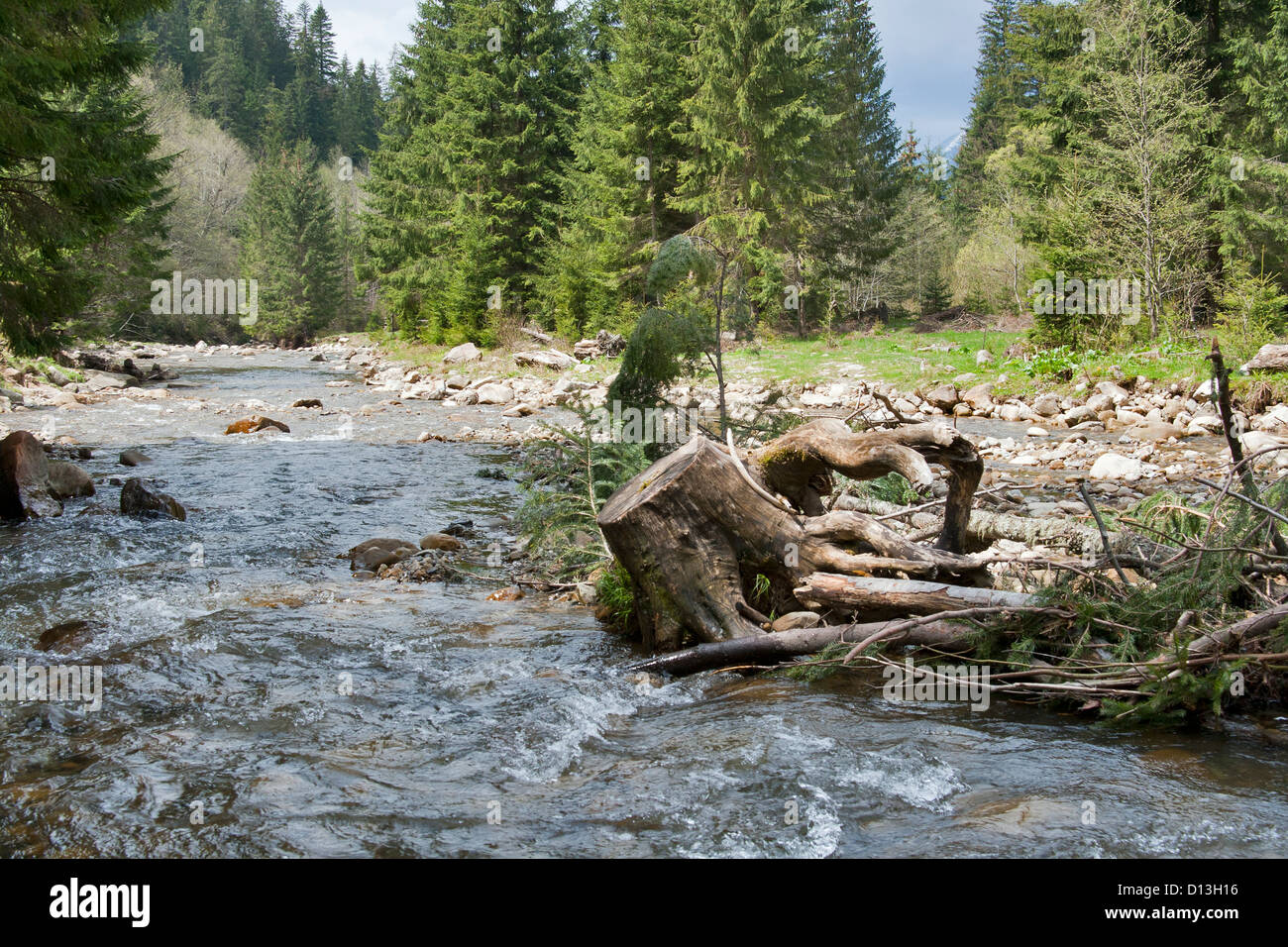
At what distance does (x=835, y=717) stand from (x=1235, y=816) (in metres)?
2.02

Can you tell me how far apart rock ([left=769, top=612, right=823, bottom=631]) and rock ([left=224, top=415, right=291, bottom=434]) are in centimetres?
1701

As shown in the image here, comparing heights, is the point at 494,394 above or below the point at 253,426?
above

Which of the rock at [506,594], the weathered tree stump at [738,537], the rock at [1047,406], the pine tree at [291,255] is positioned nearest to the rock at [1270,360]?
the rock at [1047,406]

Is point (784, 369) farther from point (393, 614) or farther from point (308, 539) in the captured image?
point (393, 614)

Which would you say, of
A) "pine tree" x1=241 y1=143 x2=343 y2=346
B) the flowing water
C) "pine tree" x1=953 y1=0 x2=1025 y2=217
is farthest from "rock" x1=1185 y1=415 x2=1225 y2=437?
"pine tree" x1=241 y1=143 x2=343 y2=346

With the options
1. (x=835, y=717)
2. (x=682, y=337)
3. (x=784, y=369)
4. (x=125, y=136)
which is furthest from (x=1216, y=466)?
(x=125, y=136)

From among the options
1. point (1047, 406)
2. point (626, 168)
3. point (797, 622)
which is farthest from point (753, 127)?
point (797, 622)

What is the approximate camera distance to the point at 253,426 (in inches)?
803

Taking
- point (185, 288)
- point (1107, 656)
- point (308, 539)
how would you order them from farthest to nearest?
1. point (185, 288)
2. point (308, 539)
3. point (1107, 656)

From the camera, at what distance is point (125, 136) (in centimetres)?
1180

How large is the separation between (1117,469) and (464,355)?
2651cm

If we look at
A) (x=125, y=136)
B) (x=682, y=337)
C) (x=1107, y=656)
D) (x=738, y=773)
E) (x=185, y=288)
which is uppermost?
(x=185, y=288)

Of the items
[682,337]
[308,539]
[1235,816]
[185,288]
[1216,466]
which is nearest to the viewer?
[1235,816]

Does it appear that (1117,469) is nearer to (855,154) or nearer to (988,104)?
(855,154)
